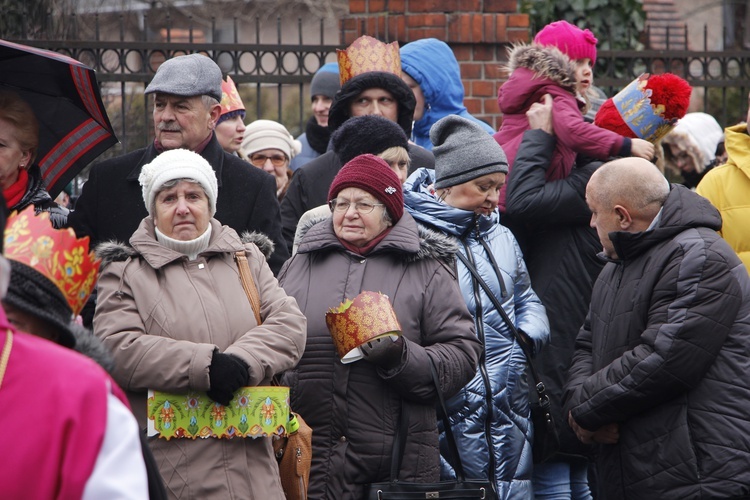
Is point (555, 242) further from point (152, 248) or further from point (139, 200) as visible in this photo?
point (152, 248)

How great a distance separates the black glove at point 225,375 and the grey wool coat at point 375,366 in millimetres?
577

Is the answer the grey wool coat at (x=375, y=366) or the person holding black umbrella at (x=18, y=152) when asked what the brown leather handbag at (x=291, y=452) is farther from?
the person holding black umbrella at (x=18, y=152)

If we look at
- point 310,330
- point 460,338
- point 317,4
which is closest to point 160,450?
point 310,330

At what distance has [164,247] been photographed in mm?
4012

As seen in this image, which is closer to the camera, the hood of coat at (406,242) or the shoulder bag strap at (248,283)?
the shoulder bag strap at (248,283)

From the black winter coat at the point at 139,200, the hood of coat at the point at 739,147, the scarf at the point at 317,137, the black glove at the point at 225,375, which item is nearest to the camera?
the black glove at the point at 225,375

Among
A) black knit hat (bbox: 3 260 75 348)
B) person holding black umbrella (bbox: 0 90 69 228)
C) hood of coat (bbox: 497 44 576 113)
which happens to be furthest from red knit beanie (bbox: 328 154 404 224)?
black knit hat (bbox: 3 260 75 348)

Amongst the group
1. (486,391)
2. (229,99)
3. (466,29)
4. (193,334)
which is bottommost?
(486,391)

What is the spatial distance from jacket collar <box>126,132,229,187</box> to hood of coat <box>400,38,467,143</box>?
178cm

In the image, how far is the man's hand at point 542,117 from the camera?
18.3 ft

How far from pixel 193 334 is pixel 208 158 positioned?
1.18 metres

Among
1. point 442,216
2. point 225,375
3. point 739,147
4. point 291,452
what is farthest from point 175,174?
point 739,147

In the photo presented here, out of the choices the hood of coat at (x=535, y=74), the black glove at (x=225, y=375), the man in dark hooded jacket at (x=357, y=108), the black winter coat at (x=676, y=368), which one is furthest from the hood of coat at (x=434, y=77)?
the black glove at (x=225, y=375)

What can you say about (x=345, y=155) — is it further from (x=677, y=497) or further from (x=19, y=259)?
(x=19, y=259)
